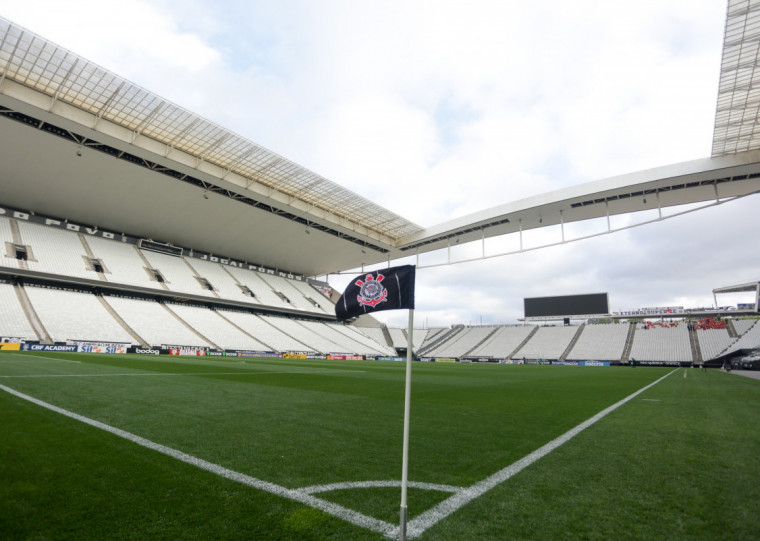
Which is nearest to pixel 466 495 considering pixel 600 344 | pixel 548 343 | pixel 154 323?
pixel 154 323

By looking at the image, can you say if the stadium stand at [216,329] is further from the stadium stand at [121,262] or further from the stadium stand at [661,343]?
the stadium stand at [661,343]

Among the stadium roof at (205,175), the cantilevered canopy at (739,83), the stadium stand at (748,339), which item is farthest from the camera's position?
the stadium stand at (748,339)

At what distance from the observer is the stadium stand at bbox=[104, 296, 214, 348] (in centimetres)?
3178

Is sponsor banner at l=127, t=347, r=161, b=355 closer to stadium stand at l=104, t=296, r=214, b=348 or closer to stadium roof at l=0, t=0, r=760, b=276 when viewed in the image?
stadium stand at l=104, t=296, r=214, b=348

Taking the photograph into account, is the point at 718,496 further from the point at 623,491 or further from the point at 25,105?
the point at 25,105

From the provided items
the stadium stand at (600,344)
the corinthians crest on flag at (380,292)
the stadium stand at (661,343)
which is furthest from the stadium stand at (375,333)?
the corinthians crest on flag at (380,292)

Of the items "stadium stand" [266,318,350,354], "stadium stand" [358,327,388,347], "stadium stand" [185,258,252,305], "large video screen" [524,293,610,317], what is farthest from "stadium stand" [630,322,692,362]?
"stadium stand" [185,258,252,305]

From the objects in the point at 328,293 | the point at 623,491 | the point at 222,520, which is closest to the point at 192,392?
the point at 222,520

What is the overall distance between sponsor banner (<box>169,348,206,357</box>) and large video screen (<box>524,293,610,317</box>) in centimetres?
4206

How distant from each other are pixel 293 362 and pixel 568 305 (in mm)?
39995

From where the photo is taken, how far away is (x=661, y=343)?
46.1 meters

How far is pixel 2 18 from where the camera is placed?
1878cm

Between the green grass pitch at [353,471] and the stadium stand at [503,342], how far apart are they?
161 feet

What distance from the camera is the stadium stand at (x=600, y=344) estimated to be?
4697 centimetres
